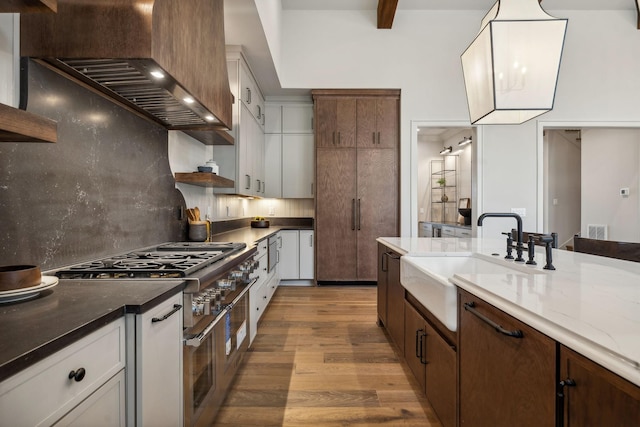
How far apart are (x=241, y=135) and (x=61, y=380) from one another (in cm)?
304

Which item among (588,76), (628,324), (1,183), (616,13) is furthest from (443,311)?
(616,13)

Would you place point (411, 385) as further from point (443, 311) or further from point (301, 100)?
point (301, 100)

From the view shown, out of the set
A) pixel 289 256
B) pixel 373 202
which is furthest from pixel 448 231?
pixel 289 256

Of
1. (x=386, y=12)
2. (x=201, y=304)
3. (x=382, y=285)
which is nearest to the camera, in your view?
(x=201, y=304)

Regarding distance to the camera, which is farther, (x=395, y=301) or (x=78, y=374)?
(x=395, y=301)

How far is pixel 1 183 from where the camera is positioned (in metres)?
1.12

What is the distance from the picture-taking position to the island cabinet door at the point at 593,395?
1.85 feet

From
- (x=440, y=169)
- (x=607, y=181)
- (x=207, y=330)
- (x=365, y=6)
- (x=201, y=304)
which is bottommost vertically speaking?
(x=207, y=330)

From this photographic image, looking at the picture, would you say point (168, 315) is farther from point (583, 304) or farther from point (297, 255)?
point (297, 255)

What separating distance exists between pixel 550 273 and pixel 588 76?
15.3 feet

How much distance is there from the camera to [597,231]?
5641mm

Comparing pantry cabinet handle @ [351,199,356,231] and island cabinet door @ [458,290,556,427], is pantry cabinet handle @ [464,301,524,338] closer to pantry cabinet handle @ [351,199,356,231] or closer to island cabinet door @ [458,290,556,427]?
island cabinet door @ [458,290,556,427]

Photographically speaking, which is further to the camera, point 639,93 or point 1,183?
point 639,93

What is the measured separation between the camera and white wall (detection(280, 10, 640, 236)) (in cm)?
436
